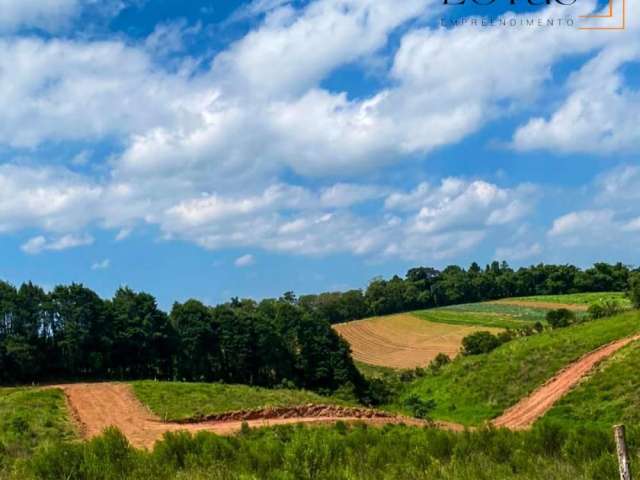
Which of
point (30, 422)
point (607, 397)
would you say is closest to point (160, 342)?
point (30, 422)

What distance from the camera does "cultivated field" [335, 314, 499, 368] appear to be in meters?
74.7

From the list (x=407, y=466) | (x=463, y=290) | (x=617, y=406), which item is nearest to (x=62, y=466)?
(x=407, y=466)

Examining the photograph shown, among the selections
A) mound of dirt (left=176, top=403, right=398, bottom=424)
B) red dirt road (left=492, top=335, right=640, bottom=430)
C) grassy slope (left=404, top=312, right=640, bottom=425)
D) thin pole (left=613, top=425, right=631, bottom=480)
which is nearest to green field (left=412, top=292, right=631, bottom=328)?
grassy slope (left=404, top=312, right=640, bottom=425)

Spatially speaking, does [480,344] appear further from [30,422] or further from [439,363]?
[30,422]

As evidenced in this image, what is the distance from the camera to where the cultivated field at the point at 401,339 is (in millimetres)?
74688

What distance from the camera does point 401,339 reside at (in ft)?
291

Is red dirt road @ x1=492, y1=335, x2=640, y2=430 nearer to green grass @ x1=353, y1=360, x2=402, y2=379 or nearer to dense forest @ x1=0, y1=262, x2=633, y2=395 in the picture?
dense forest @ x1=0, y1=262, x2=633, y2=395

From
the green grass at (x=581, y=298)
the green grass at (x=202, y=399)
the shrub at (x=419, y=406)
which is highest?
the green grass at (x=581, y=298)

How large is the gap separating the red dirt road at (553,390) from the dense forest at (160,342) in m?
20.7

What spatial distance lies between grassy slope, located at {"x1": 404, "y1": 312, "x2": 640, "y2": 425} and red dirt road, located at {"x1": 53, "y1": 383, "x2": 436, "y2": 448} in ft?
31.9

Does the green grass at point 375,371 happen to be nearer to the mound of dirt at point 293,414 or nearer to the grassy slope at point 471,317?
the grassy slope at point 471,317

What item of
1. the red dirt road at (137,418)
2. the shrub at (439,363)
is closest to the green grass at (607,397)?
the red dirt road at (137,418)

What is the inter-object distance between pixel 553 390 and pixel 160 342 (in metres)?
32.6

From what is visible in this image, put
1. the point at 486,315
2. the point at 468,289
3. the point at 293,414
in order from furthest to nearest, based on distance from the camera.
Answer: the point at 468,289, the point at 486,315, the point at 293,414
